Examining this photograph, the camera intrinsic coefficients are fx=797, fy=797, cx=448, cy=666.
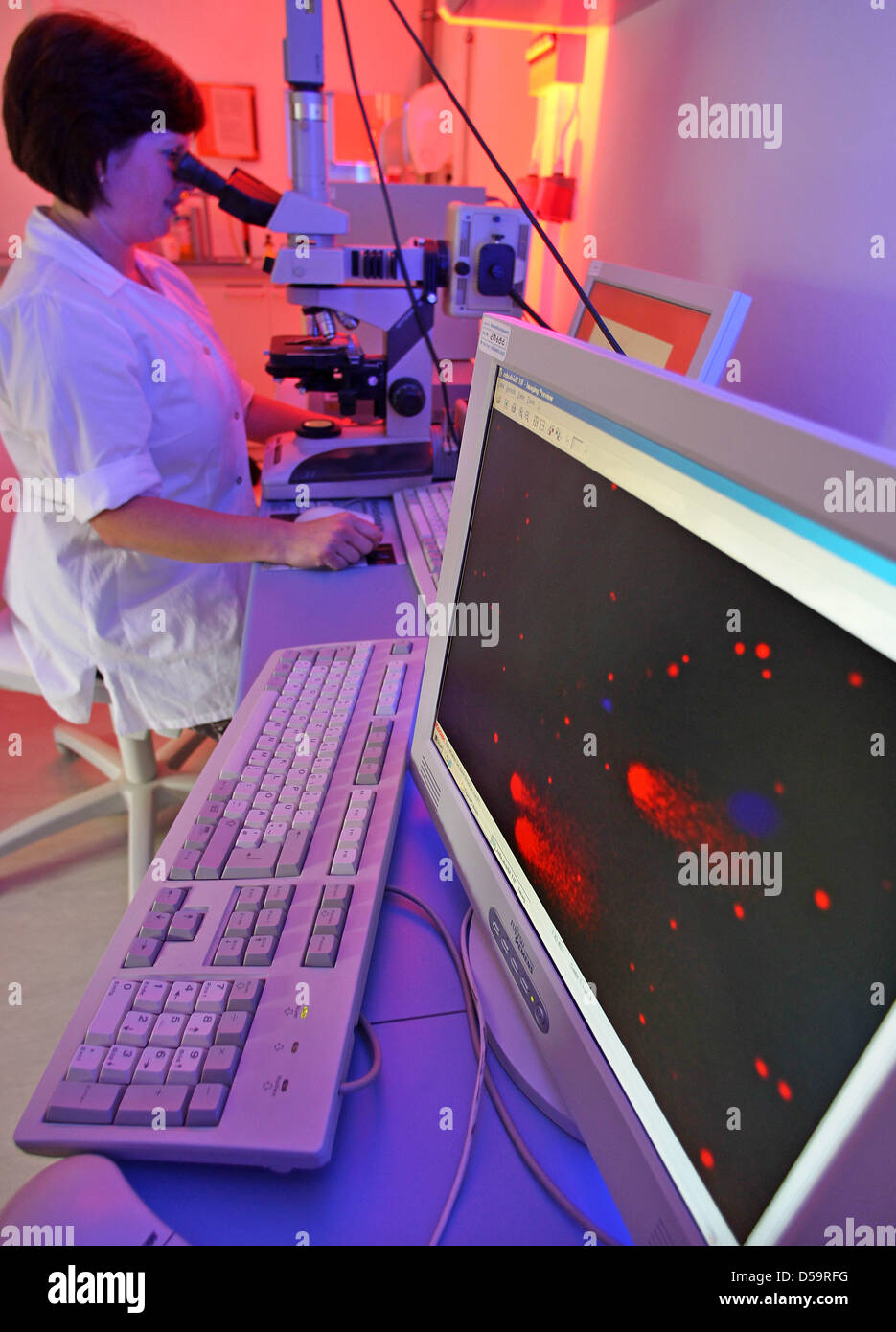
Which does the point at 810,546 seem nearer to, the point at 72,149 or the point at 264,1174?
the point at 264,1174

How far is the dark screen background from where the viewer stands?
27 centimetres

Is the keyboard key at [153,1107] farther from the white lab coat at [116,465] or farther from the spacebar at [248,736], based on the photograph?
the white lab coat at [116,465]

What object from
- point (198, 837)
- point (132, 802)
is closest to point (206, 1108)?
point (198, 837)

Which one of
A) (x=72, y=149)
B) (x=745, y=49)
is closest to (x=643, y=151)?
(x=745, y=49)

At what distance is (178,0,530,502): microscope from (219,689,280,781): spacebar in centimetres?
68

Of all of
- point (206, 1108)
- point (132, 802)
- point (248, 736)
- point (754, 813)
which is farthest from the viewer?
point (132, 802)

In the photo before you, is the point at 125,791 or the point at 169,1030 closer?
the point at 169,1030

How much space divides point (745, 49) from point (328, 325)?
74cm

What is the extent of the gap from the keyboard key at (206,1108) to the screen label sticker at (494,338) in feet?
1.60

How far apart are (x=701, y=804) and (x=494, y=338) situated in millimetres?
360

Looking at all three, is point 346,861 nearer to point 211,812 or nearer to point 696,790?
point 211,812

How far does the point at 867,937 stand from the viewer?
0.27m

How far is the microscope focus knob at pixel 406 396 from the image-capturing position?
4.72ft

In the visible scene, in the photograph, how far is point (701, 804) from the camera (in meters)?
0.35
